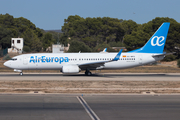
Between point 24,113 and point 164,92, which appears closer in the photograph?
point 24,113

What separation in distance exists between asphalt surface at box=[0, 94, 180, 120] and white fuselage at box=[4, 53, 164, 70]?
17.0 metres

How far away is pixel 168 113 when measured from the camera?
12.8 metres

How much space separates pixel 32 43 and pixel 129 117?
103291mm

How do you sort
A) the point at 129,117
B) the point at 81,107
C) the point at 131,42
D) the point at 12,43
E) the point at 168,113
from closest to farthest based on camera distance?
1. the point at 129,117
2. the point at 168,113
3. the point at 81,107
4. the point at 131,42
5. the point at 12,43

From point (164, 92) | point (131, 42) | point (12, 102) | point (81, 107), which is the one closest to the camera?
point (81, 107)

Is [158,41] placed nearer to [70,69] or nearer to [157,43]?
[157,43]

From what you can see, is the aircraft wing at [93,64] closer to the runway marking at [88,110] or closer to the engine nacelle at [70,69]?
the engine nacelle at [70,69]

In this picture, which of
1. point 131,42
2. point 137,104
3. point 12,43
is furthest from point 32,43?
point 137,104

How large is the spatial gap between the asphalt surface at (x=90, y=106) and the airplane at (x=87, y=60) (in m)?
16.2

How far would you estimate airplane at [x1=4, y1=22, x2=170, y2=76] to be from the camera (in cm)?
3388

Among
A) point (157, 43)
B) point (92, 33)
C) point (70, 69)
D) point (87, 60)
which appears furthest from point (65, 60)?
point (92, 33)

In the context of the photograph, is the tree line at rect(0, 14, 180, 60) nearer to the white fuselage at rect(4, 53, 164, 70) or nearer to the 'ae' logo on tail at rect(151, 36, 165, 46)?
the 'ae' logo on tail at rect(151, 36, 165, 46)

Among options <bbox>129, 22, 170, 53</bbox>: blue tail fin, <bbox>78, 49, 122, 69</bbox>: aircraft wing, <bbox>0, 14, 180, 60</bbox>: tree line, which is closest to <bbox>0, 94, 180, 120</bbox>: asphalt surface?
<bbox>78, 49, 122, 69</bbox>: aircraft wing

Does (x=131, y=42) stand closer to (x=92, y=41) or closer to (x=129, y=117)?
(x=92, y=41)
